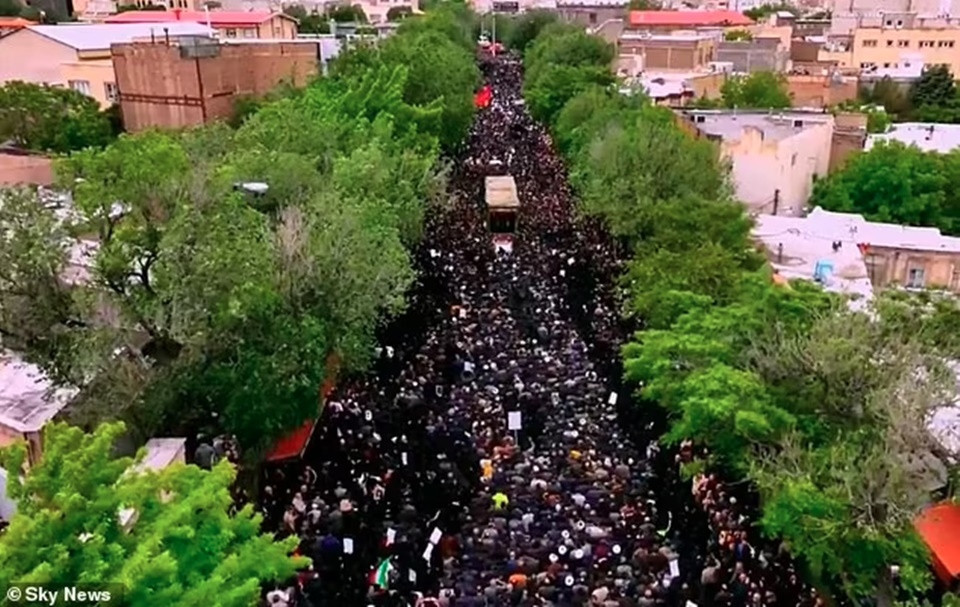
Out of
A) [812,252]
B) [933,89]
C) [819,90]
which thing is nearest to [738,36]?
[819,90]

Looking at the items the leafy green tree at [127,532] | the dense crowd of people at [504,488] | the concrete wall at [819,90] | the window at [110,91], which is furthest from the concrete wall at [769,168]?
the leafy green tree at [127,532]

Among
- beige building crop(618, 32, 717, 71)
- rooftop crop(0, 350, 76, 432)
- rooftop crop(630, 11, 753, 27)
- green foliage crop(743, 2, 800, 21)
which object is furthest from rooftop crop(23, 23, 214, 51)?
green foliage crop(743, 2, 800, 21)

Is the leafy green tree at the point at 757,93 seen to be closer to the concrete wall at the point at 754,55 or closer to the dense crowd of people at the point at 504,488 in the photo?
the concrete wall at the point at 754,55

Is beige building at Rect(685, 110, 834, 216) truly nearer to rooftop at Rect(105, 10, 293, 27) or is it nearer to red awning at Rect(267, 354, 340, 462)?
red awning at Rect(267, 354, 340, 462)

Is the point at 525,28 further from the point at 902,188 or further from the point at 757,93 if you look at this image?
the point at 902,188

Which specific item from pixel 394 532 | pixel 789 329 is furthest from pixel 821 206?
pixel 394 532
